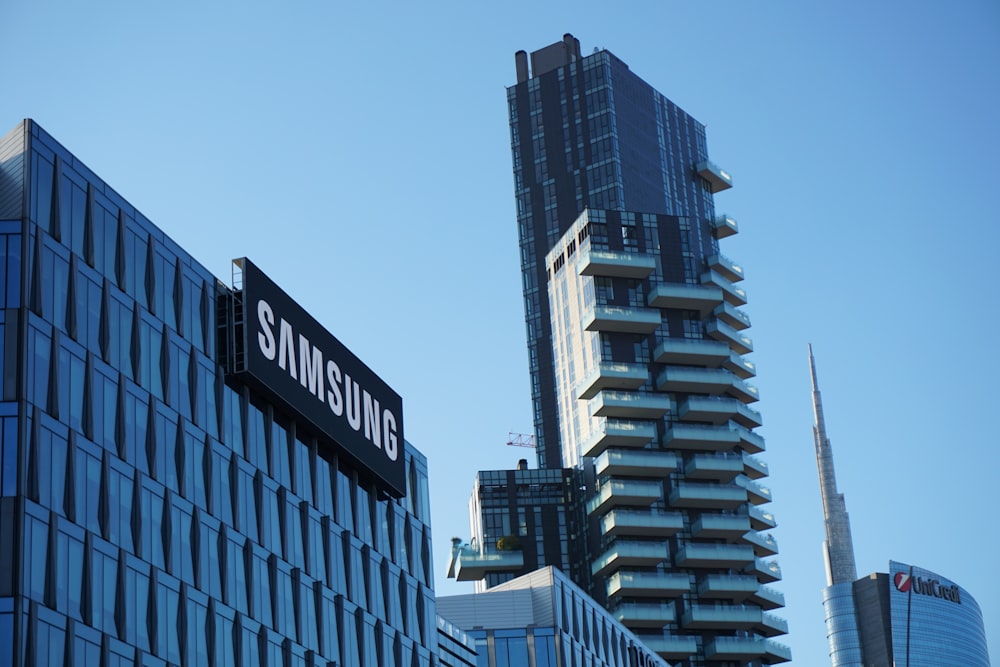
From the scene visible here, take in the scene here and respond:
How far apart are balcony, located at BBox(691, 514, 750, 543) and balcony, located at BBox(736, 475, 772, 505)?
150 inches

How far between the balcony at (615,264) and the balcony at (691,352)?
335 inches

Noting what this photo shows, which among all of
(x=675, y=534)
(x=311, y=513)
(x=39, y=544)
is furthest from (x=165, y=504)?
(x=675, y=534)

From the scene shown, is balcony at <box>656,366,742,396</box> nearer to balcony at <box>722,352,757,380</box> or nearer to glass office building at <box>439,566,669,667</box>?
balcony at <box>722,352,757,380</box>

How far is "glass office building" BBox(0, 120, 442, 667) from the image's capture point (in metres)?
59.1

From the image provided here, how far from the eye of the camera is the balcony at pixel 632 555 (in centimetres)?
18112

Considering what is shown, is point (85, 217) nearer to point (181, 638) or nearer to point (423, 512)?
point (181, 638)

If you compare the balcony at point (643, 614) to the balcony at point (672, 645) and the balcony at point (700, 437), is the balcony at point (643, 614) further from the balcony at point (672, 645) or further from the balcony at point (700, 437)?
the balcony at point (700, 437)

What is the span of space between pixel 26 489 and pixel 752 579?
137621mm

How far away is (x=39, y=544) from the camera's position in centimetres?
5772

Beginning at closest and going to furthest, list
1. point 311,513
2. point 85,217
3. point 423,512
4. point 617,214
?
1. point 85,217
2. point 311,513
3. point 423,512
4. point 617,214

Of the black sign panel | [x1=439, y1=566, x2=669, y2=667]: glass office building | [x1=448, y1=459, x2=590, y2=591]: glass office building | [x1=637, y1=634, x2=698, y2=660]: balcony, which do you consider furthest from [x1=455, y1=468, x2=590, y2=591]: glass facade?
the black sign panel

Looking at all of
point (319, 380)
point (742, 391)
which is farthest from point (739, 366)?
point (319, 380)

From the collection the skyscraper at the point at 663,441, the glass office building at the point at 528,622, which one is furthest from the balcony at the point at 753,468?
the glass office building at the point at 528,622

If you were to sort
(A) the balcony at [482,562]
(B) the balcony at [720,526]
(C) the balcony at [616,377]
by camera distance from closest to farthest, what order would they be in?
(B) the balcony at [720,526], (C) the balcony at [616,377], (A) the balcony at [482,562]
